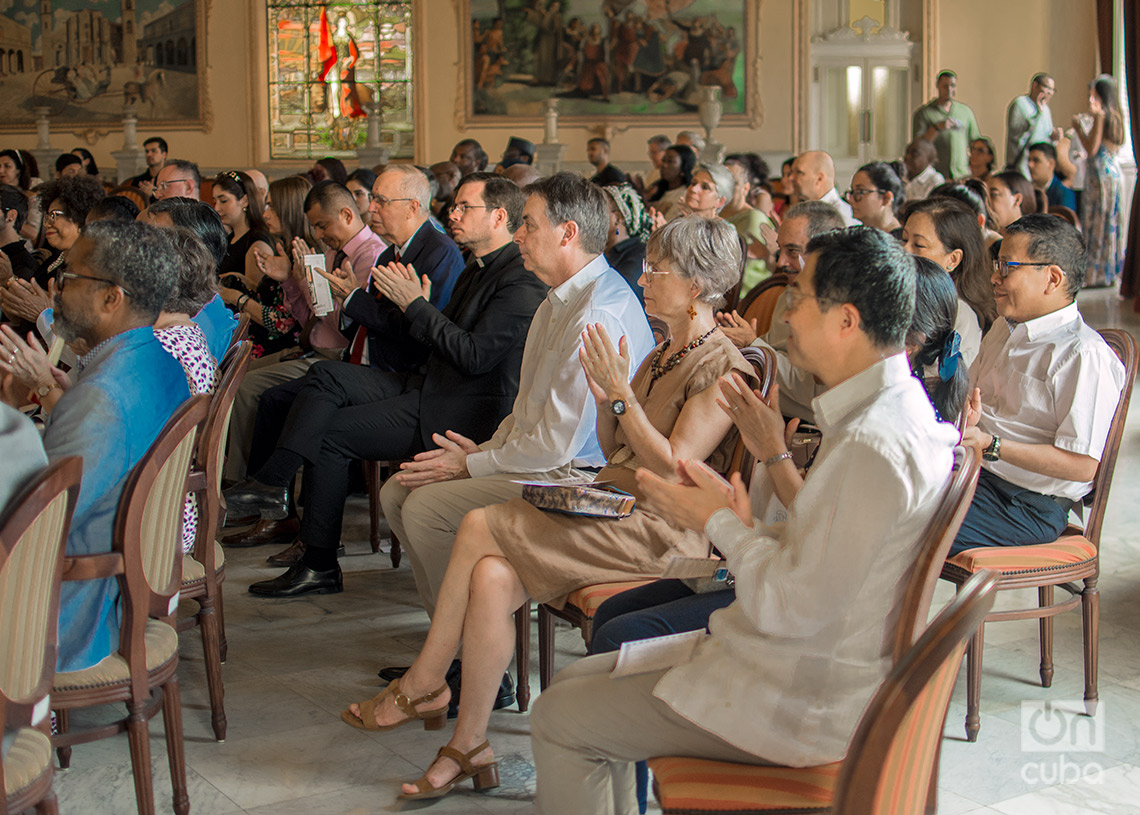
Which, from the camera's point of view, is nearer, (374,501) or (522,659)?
(522,659)

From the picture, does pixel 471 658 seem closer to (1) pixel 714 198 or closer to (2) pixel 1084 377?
(2) pixel 1084 377

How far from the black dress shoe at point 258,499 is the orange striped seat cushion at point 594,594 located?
1840 millimetres

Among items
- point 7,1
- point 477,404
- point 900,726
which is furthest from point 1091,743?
point 7,1

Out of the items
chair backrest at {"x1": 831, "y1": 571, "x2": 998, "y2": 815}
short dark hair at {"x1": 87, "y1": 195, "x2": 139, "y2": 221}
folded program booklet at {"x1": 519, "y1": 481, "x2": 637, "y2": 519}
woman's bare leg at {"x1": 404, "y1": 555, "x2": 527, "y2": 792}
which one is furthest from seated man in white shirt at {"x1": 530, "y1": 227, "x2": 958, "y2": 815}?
short dark hair at {"x1": 87, "y1": 195, "x2": 139, "y2": 221}

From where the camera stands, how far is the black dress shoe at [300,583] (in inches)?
156

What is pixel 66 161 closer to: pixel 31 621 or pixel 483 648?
pixel 483 648

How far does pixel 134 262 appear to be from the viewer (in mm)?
2514

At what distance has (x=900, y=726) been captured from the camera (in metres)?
1.40

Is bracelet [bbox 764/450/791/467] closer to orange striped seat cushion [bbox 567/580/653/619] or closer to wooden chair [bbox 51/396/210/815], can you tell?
orange striped seat cushion [bbox 567/580/653/619]

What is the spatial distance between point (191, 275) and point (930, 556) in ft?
8.04

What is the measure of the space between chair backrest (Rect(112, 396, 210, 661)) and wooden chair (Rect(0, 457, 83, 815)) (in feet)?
1.13

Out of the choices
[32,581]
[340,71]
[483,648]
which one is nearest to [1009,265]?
[483,648]

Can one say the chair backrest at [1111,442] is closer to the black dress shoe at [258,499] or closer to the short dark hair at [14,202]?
the black dress shoe at [258,499]

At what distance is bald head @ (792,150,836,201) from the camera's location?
6.07m
